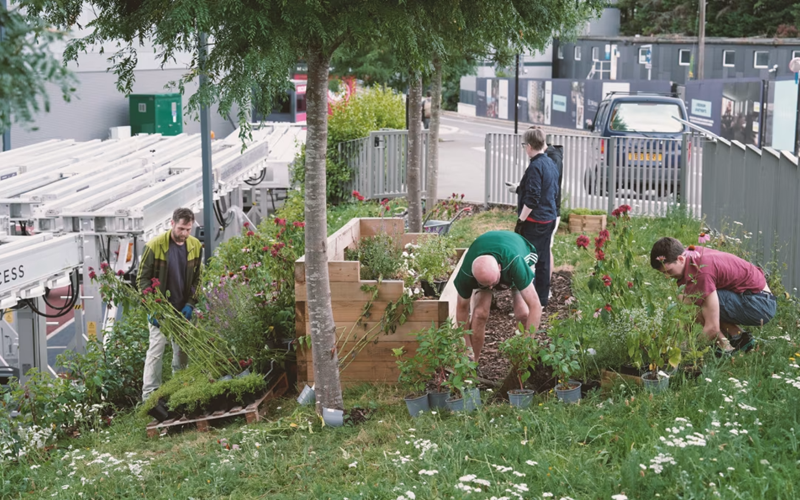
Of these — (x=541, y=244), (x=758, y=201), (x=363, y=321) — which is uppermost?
(x=758, y=201)

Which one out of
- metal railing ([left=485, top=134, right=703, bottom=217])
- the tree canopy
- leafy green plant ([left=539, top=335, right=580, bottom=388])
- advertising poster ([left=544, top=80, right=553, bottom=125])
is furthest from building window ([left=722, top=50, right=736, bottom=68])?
the tree canopy

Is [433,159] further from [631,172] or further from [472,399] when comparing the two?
[472,399]

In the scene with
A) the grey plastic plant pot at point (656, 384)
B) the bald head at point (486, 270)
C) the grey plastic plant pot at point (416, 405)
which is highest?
the bald head at point (486, 270)

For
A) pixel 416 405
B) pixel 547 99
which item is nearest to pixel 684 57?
pixel 547 99

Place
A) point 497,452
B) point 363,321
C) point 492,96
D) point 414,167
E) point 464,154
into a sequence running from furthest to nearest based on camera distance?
point 492,96, point 464,154, point 414,167, point 363,321, point 497,452

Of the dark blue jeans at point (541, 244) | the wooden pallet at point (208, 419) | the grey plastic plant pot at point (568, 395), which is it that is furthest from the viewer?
the dark blue jeans at point (541, 244)

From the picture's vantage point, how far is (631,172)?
15.9m

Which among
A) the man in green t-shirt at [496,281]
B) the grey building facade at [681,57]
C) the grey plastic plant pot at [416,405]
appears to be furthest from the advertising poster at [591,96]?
the grey plastic plant pot at [416,405]

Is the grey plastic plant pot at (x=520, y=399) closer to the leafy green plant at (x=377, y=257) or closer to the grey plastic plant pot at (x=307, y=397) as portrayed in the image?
the grey plastic plant pot at (x=307, y=397)

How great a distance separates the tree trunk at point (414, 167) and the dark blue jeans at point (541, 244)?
273 cm

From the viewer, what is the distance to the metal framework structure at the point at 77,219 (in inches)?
332

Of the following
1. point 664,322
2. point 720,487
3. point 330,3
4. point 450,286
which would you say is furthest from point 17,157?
point 720,487

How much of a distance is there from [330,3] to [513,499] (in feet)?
10.3

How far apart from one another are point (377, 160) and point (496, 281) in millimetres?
10871
